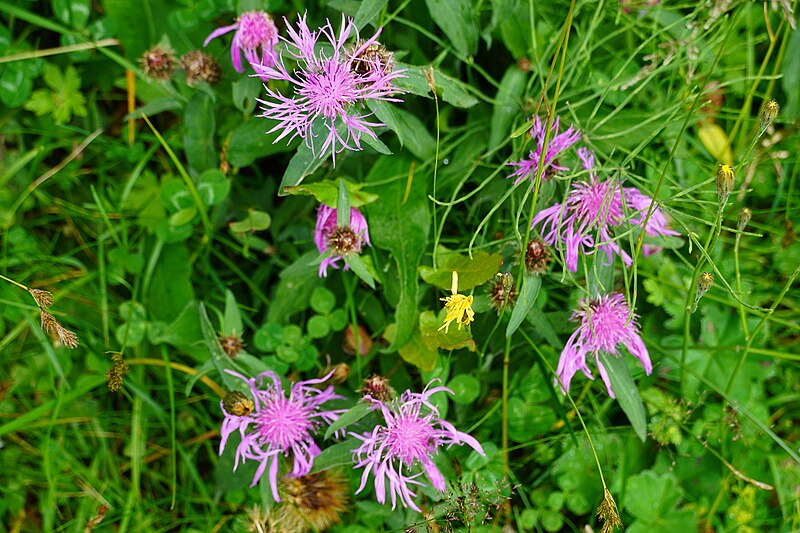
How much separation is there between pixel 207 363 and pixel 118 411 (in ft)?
1.21

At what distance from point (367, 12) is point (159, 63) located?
1.34ft

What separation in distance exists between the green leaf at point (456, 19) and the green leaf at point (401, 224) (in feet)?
0.68

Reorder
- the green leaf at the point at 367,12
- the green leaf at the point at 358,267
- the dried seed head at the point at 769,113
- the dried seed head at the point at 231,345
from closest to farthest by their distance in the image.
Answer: the dried seed head at the point at 769,113, the green leaf at the point at 367,12, the green leaf at the point at 358,267, the dried seed head at the point at 231,345

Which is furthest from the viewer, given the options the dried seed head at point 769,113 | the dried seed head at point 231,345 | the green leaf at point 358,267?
the dried seed head at point 231,345

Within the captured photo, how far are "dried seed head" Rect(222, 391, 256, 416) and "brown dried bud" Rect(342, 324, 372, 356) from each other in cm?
23

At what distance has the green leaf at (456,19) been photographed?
1.05 metres

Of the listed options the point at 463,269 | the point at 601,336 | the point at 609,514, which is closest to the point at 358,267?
the point at 463,269

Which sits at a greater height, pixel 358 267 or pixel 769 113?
pixel 769 113

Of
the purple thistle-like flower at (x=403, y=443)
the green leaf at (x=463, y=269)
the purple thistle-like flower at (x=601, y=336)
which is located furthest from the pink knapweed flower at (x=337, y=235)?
the purple thistle-like flower at (x=601, y=336)

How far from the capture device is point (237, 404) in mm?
991

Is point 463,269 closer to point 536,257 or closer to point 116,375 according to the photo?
point 536,257

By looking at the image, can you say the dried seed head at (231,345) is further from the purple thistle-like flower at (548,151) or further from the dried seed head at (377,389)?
the purple thistle-like flower at (548,151)

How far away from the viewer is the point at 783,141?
4.39 feet

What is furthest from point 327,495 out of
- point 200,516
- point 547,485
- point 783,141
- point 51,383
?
point 783,141
